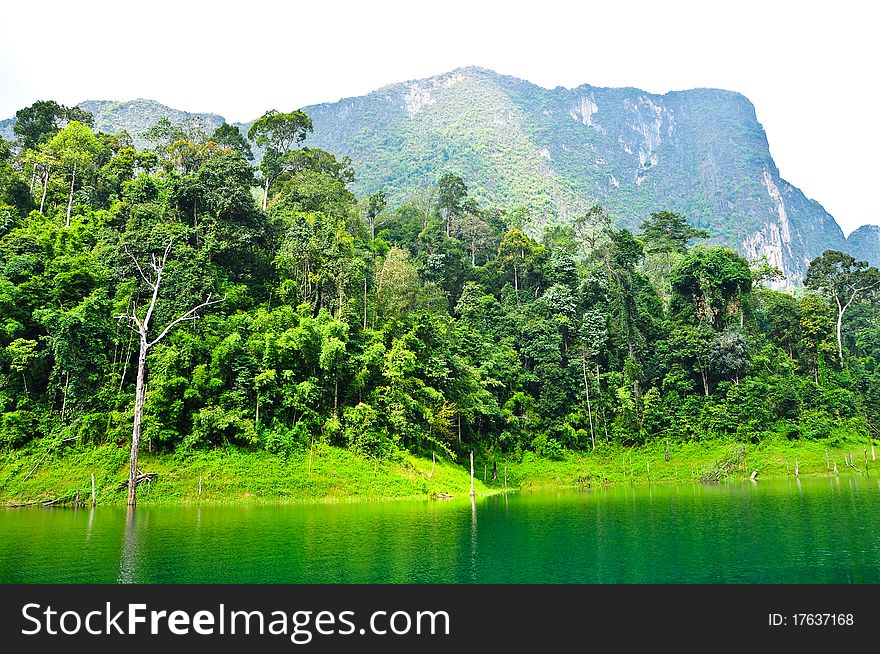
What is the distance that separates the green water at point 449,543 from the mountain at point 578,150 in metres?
80.2

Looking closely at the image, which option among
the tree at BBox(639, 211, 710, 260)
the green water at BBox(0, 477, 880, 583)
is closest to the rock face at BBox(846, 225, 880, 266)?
the tree at BBox(639, 211, 710, 260)

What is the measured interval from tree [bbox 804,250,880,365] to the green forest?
267mm

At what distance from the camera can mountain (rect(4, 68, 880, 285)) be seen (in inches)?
4663

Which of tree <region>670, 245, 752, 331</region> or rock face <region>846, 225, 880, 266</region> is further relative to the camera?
rock face <region>846, 225, 880, 266</region>

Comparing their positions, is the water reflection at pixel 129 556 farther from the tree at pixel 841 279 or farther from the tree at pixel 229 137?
the tree at pixel 841 279

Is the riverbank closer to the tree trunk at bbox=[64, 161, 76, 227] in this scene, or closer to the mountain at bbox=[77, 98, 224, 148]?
the tree trunk at bbox=[64, 161, 76, 227]

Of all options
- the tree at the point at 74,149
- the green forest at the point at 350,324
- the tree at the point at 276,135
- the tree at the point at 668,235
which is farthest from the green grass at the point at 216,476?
the tree at the point at 668,235

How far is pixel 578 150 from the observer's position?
148 meters

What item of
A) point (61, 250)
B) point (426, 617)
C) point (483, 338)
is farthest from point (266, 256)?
point (426, 617)

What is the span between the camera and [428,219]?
6438 centimetres

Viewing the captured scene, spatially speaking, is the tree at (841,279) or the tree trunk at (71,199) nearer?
the tree trunk at (71,199)

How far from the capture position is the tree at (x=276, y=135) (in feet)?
173

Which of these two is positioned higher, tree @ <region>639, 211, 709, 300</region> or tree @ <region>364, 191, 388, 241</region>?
tree @ <region>364, 191, 388, 241</region>

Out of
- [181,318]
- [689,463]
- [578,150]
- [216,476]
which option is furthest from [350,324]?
[578,150]
